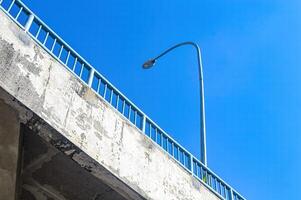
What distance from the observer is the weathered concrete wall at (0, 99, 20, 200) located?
6.59 metres

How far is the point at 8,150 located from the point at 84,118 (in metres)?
1.21

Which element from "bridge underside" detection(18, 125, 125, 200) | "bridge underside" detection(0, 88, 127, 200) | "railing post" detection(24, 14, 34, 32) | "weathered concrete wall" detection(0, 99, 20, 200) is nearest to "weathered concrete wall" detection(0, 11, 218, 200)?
"bridge underside" detection(0, 88, 127, 200)

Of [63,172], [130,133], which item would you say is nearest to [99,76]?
[130,133]

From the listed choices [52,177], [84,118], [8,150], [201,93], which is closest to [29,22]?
[84,118]

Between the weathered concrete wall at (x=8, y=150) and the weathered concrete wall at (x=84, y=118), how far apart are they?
0.64 meters

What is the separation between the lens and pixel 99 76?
7.91 metres

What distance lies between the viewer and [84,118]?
6789 millimetres

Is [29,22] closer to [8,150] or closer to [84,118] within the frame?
[84,118]

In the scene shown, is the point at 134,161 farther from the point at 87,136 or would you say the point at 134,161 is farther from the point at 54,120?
the point at 54,120

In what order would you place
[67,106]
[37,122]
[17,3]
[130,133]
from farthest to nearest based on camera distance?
[130,133] < [17,3] < [67,106] < [37,122]

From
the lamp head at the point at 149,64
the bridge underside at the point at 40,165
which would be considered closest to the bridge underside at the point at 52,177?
the bridge underside at the point at 40,165

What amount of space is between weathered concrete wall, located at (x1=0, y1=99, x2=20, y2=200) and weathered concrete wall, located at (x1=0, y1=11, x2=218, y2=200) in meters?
0.64

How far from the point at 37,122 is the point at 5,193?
1534 mm

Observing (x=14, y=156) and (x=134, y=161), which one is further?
(x=134, y=161)
